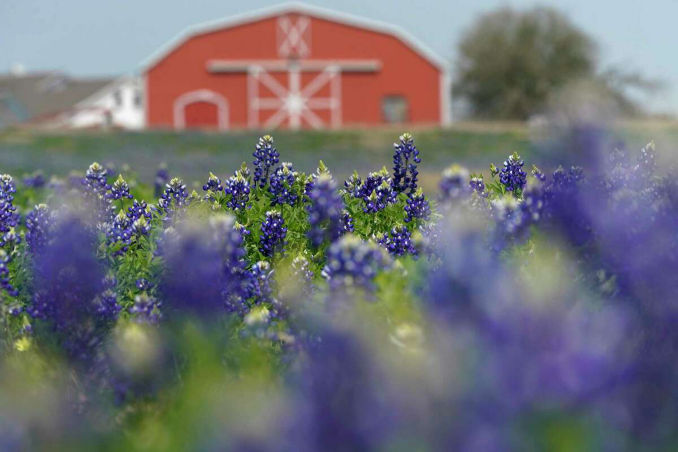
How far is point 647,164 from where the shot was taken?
4664mm

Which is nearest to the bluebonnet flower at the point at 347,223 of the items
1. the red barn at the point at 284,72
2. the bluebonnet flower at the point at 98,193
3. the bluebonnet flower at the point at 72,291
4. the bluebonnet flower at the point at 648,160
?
the bluebonnet flower at the point at 98,193

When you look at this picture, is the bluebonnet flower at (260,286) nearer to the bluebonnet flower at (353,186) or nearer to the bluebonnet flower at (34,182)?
the bluebonnet flower at (353,186)

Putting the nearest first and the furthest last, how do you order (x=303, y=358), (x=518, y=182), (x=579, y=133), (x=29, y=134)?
1. (x=303, y=358)
2. (x=579, y=133)
3. (x=518, y=182)
4. (x=29, y=134)

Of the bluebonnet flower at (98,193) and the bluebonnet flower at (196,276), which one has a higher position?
the bluebonnet flower at (98,193)

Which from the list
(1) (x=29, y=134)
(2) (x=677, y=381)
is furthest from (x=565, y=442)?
(1) (x=29, y=134)

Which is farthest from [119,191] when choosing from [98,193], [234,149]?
[234,149]

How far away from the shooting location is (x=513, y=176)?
5.59m

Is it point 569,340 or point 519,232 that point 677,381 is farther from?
point 519,232

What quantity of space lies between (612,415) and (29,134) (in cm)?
4224

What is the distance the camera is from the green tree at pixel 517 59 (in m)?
68.9

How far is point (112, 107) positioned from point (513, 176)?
278 feet

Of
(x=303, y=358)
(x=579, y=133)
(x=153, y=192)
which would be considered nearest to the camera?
(x=303, y=358)

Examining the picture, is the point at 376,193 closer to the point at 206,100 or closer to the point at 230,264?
the point at 230,264

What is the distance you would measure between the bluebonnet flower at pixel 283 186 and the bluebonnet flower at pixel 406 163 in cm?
63
